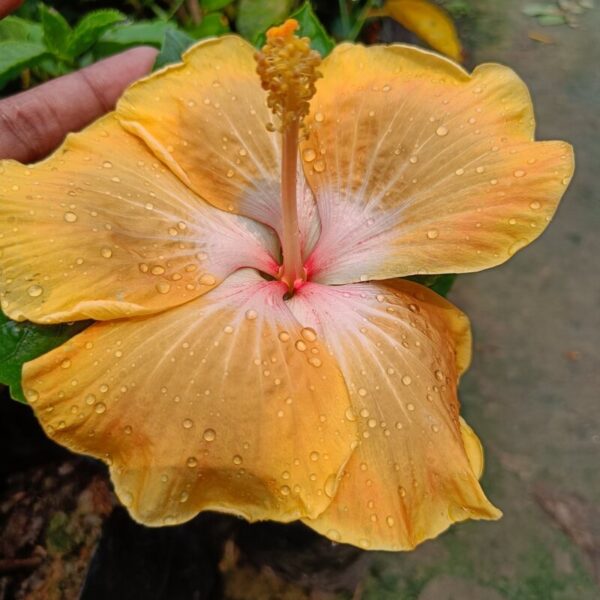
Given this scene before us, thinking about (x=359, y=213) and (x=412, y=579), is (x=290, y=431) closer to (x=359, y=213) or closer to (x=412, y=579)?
(x=359, y=213)

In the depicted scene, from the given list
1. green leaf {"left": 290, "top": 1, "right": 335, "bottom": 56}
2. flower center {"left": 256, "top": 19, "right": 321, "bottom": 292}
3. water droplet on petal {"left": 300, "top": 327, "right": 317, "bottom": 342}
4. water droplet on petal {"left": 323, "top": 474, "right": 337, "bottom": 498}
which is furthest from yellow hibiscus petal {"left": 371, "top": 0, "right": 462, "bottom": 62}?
water droplet on petal {"left": 323, "top": 474, "right": 337, "bottom": 498}

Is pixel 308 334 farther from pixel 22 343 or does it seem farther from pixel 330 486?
pixel 22 343

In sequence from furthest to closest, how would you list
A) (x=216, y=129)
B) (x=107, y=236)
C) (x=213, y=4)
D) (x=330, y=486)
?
(x=213, y=4) → (x=216, y=129) → (x=107, y=236) → (x=330, y=486)

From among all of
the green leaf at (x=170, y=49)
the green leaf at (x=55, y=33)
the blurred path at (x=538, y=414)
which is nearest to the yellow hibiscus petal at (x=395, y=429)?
the green leaf at (x=170, y=49)

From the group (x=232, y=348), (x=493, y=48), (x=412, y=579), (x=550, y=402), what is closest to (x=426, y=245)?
(x=232, y=348)

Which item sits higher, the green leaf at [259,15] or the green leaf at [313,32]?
the green leaf at [313,32]

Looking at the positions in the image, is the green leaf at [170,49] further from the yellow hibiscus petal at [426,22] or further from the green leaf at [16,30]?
the yellow hibiscus petal at [426,22]

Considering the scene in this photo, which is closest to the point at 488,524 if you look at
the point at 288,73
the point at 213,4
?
the point at 288,73
